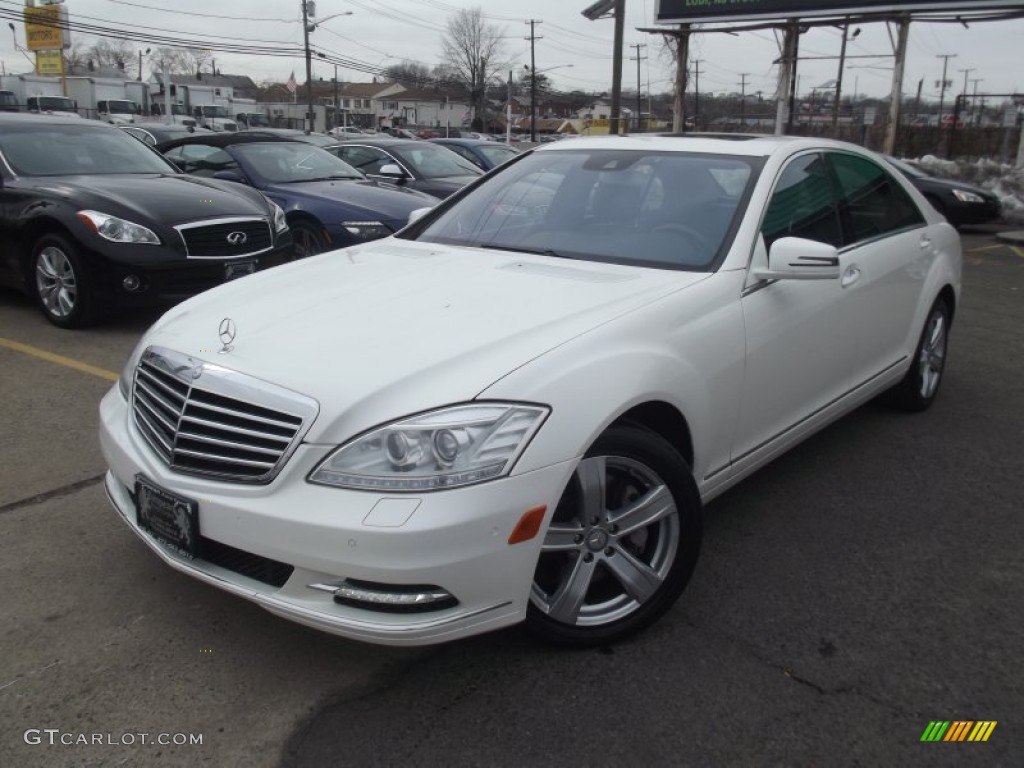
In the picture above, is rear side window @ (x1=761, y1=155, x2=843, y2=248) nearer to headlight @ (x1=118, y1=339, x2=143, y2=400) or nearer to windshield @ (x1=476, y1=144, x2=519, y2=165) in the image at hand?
headlight @ (x1=118, y1=339, x2=143, y2=400)

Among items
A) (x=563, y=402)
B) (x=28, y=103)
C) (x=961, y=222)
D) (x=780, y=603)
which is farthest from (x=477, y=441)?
(x=28, y=103)

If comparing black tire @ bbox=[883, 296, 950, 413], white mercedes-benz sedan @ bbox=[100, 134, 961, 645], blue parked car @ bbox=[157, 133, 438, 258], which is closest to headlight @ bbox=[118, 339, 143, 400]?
white mercedes-benz sedan @ bbox=[100, 134, 961, 645]

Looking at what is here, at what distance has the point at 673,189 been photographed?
3680 mm

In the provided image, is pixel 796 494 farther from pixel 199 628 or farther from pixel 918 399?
pixel 199 628

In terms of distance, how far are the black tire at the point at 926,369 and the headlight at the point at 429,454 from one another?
11.0ft

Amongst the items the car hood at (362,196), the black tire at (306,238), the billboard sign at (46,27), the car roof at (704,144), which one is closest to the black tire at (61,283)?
the black tire at (306,238)

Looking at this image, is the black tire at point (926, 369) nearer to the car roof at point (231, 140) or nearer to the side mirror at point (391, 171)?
the side mirror at point (391, 171)

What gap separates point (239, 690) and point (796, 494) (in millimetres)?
2554

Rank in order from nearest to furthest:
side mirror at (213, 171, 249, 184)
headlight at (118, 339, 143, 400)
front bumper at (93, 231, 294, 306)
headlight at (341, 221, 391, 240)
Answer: headlight at (118, 339, 143, 400), front bumper at (93, 231, 294, 306), headlight at (341, 221, 391, 240), side mirror at (213, 171, 249, 184)

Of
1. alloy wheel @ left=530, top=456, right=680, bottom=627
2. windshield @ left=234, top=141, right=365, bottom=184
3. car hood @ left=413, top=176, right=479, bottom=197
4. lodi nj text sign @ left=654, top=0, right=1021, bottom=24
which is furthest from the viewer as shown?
lodi nj text sign @ left=654, top=0, right=1021, bottom=24

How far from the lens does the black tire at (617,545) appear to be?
102 inches

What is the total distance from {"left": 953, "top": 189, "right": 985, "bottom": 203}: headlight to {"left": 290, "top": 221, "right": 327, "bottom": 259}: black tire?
11.0 m

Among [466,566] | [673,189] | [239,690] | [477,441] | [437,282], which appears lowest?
[239,690]

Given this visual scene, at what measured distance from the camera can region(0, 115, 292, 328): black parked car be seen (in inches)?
248
